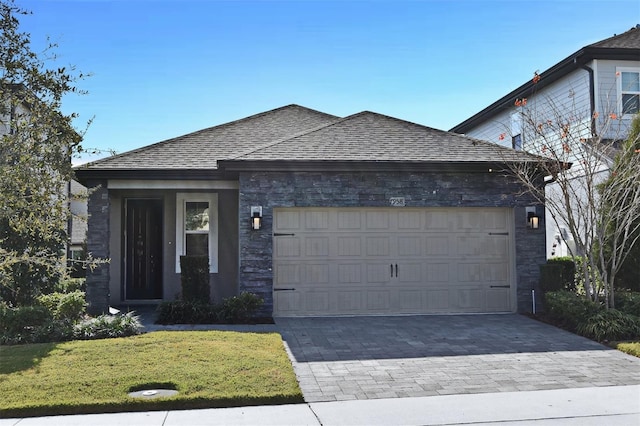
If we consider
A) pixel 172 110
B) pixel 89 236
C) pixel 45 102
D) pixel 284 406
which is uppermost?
pixel 172 110

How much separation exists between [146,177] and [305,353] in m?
5.92

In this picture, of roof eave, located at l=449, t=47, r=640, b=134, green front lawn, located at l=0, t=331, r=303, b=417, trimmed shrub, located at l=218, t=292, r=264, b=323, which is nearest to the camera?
green front lawn, located at l=0, t=331, r=303, b=417

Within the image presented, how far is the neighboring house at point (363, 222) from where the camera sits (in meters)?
10.9

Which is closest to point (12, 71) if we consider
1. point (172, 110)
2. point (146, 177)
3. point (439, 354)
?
point (146, 177)

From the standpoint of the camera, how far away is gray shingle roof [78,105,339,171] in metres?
11.7

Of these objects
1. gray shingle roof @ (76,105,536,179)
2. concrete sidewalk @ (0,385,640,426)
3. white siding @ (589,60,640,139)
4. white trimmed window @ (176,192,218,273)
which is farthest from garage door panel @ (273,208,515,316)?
concrete sidewalk @ (0,385,640,426)

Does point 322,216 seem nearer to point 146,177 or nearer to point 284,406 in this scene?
point 146,177

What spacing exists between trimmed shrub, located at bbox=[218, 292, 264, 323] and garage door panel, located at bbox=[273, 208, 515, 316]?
30.9 inches

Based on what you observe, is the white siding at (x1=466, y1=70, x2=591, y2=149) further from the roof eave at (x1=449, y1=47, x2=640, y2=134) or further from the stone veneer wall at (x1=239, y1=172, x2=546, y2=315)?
the stone veneer wall at (x1=239, y1=172, x2=546, y2=315)

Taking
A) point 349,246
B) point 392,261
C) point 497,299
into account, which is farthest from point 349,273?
point 497,299

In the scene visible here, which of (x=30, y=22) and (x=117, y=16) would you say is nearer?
(x=30, y=22)

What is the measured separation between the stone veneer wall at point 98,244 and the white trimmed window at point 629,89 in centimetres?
1337

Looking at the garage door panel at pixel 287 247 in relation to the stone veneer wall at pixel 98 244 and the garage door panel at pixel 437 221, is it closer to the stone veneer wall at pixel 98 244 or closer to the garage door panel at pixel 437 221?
the garage door panel at pixel 437 221

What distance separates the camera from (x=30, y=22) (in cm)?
852
